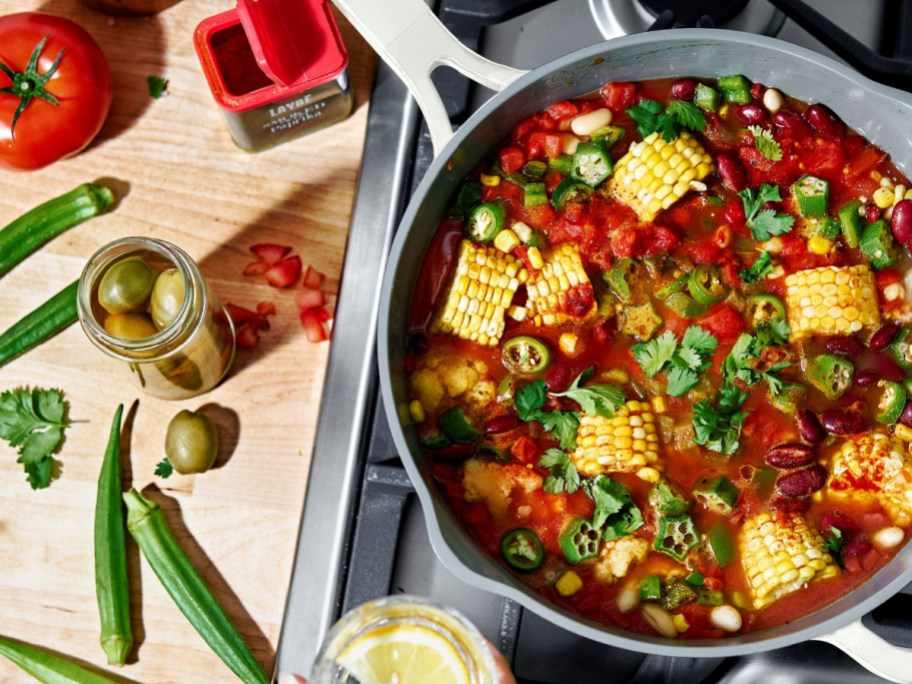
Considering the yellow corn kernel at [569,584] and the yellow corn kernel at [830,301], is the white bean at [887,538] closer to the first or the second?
the yellow corn kernel at [830,301]

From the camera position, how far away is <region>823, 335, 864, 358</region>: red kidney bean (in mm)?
2822

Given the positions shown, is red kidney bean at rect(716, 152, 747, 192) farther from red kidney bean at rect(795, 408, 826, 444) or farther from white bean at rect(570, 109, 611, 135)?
red kidney bean at rect(795, 408, 826, 444)

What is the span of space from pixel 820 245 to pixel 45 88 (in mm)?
2334

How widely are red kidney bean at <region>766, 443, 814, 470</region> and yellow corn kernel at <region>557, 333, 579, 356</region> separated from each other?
0.64m

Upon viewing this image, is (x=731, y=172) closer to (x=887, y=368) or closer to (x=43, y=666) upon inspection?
(x=887, y=368)

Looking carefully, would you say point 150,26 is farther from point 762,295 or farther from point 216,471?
point 762,295

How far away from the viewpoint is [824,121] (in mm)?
2846

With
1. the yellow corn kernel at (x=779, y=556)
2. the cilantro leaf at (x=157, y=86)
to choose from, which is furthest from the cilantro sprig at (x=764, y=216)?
the cilantro leaf at (x=157, y=86)

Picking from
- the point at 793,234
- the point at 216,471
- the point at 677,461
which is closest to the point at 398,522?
the point at 216,471

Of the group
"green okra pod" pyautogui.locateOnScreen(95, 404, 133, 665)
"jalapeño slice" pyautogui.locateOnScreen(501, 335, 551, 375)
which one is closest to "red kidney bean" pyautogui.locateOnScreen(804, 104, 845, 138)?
"jalapeño slice" pyautogui.locateOnScreen(501, 335, 551, 375)

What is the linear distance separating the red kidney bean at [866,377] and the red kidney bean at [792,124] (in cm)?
70

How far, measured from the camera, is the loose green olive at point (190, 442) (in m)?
2.90

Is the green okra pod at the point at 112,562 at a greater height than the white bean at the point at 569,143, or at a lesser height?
lesser

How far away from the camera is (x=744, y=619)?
9.14 ft
